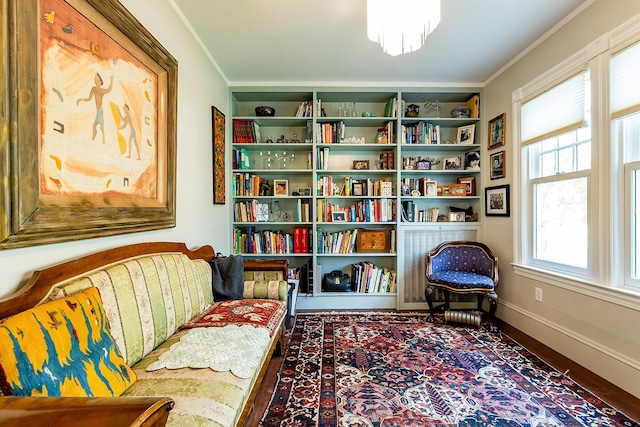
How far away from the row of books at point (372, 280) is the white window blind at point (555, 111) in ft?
6.49

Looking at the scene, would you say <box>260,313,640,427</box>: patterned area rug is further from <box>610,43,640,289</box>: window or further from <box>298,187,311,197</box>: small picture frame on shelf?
<box>298,187,311,197</box>: small picture frame on shelf

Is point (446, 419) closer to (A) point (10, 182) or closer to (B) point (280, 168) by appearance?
(A) point (10, 182)

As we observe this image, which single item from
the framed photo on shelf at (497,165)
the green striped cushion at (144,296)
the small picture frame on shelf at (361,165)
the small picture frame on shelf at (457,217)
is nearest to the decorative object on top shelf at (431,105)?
the framed photo on shelf at (497,165)

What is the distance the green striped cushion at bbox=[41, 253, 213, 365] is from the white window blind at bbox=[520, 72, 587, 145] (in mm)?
3091

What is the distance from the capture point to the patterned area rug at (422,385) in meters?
1.51

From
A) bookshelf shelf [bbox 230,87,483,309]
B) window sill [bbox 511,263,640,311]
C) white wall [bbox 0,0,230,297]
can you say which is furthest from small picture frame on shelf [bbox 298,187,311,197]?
window sill [bbox 511,263,640,311]

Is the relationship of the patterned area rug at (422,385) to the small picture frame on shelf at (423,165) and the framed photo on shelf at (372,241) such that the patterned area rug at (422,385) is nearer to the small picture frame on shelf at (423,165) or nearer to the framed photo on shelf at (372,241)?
the framed photo on shelf at (372,241)

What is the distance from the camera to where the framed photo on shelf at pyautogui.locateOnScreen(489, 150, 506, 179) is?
113 inches

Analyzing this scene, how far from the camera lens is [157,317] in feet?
4.62

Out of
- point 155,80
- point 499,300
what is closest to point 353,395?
point 499,300

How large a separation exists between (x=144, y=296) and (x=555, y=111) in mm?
3313

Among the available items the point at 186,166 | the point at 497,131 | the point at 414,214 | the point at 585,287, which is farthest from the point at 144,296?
the point at 497,131

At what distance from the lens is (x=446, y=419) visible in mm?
1501

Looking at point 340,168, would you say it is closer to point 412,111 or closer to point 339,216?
point 339,216
